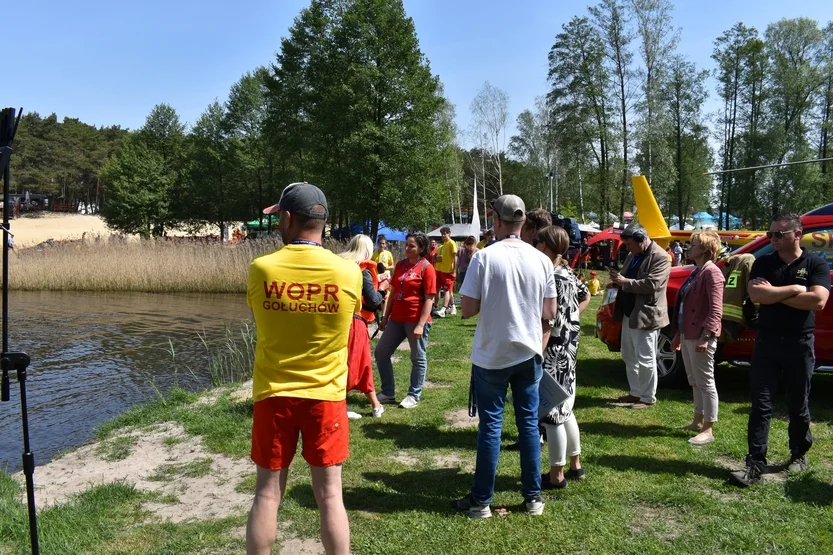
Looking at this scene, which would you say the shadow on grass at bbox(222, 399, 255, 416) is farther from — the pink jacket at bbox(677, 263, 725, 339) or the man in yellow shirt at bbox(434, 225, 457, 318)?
the man in yellow shirt at bbox(434, 225, 457, 318)

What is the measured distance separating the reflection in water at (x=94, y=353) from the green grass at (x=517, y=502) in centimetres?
156

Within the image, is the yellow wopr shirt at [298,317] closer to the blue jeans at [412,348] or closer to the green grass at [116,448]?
the green grass at [116,448]

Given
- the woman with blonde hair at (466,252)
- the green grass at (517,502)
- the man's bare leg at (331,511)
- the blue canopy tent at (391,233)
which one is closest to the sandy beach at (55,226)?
→ the blue canopy tent at (391,233)

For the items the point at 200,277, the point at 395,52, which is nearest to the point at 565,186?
the point at 395,52

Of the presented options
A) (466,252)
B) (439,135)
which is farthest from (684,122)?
(466,252)

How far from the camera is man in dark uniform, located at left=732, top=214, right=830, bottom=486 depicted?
4.25 meters

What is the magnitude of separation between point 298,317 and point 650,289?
449 cm

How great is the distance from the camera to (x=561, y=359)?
4.29 meters

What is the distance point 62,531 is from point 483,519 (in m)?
2.54

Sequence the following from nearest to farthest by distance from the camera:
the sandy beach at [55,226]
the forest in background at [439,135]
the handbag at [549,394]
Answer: the handbag at [549,394]
the forest in background at [439,135]
the sandy beach at [55,226]

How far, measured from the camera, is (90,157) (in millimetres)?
88750

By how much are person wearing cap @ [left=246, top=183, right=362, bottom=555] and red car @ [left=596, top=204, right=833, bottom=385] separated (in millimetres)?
5015

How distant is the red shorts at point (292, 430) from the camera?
8.91 feet

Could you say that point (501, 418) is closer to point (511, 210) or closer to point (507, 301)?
point (507, 301)
